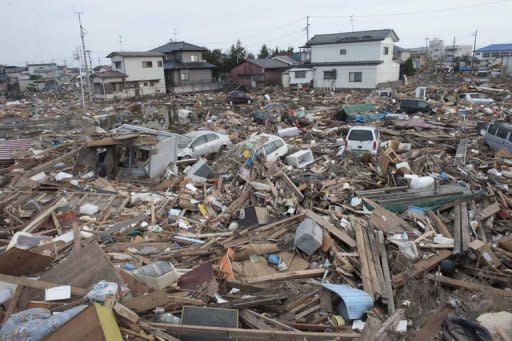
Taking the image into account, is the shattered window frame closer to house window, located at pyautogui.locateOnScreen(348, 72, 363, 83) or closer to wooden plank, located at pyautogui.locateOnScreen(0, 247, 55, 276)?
house window, located at pyautogui.locateOnScreen(348, 72, 363, 83)

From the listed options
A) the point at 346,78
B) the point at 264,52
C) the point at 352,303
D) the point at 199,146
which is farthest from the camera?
the point at 264,52

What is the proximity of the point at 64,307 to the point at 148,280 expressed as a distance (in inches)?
51.7

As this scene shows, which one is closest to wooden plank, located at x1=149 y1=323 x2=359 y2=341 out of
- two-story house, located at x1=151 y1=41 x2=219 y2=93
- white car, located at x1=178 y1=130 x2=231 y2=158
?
white car, located at x1=178 y1=130 x2=231 y2=158

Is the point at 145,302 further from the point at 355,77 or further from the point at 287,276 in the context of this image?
the point at 355,77

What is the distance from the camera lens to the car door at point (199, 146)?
569 inches

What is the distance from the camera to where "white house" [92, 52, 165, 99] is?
136 feet

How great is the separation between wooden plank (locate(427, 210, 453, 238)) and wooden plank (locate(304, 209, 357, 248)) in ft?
7.39

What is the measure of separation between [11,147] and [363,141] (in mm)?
14434

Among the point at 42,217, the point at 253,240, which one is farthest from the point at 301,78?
the point at 42,217

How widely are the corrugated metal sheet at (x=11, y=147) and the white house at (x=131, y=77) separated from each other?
27.0 metres

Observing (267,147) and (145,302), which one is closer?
(145,302)

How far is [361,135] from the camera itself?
1388cm

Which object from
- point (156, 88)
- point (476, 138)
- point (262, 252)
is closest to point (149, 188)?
point (262, 252)

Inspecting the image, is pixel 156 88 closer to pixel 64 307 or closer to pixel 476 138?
pixel 476 138
